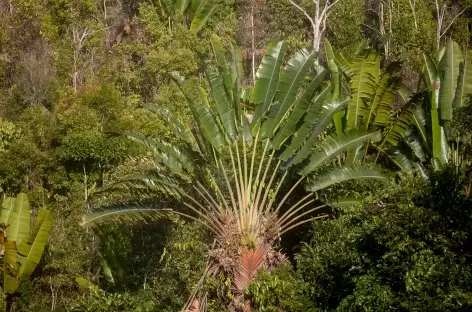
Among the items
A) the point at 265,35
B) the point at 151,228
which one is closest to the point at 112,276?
the point at 151,228

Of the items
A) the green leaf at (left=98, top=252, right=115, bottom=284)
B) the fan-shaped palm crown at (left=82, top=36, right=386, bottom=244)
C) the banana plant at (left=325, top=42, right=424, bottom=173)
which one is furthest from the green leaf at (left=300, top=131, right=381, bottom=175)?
the green leaf at (left=98, top=252, right=115, bottom=284)

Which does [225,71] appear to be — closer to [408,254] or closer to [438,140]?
[438,140]

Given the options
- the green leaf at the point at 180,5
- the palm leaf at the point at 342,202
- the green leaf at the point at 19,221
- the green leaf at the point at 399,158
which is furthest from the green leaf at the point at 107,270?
the green leaf at the point at 180,5

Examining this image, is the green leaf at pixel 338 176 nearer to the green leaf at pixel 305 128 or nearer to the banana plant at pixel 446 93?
the green leaf at pixel 305 128

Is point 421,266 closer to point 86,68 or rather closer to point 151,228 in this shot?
point 151,228

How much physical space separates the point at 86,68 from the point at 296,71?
1395 centimetres

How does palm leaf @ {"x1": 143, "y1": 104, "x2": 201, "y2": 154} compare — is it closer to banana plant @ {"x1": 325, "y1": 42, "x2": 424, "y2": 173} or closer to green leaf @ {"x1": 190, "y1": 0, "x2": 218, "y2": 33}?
banana plant @ {"x1": 325, "y1": 42, "x2": 424, "y2": 173}

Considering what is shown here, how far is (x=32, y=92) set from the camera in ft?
76.0

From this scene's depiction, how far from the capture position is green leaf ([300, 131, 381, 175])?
11758mm

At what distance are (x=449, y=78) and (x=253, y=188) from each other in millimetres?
4021

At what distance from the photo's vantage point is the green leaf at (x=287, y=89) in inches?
452

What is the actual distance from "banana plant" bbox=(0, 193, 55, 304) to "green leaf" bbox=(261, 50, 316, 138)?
5.45m

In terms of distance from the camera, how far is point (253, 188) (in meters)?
11.6

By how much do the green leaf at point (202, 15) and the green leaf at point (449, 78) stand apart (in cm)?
1100
